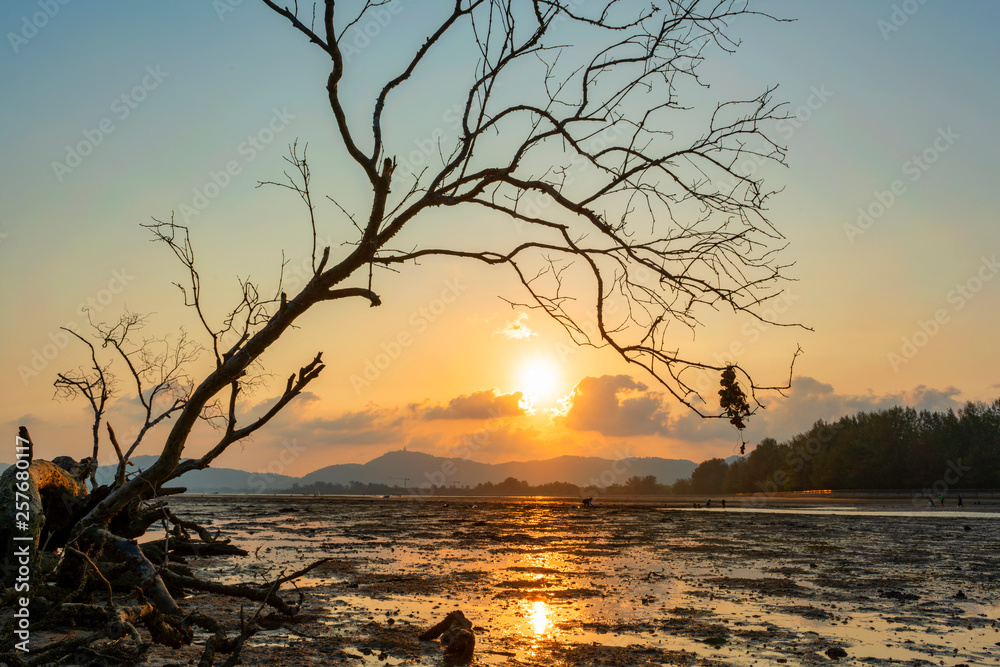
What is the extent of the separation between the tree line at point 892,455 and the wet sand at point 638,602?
68.0 m

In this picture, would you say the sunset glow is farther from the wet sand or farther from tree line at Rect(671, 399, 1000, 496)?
tree line at Rect(671, 399, 1000, 496)

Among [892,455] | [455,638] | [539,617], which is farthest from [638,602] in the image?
[892,455]

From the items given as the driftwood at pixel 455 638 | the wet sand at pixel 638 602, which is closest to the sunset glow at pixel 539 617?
the wet sand at pixel 638 602

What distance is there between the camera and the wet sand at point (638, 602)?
7934mm

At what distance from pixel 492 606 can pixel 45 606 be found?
641 centimetres

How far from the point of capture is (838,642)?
8625 millimetres

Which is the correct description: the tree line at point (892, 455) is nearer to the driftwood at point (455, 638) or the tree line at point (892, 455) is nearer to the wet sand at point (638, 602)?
the wet sand at point (638, 602)

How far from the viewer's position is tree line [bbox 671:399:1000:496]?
3238 inches

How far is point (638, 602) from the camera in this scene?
37.6ft

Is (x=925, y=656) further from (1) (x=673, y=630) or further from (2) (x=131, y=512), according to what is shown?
(2) (x=131, y=512)

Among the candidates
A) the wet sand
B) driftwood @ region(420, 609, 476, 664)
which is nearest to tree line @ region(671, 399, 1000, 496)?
the wet sand

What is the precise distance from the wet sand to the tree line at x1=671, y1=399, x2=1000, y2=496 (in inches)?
2676

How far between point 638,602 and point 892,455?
318 feet

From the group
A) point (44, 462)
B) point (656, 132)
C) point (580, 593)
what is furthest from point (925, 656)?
point (44, 462)
